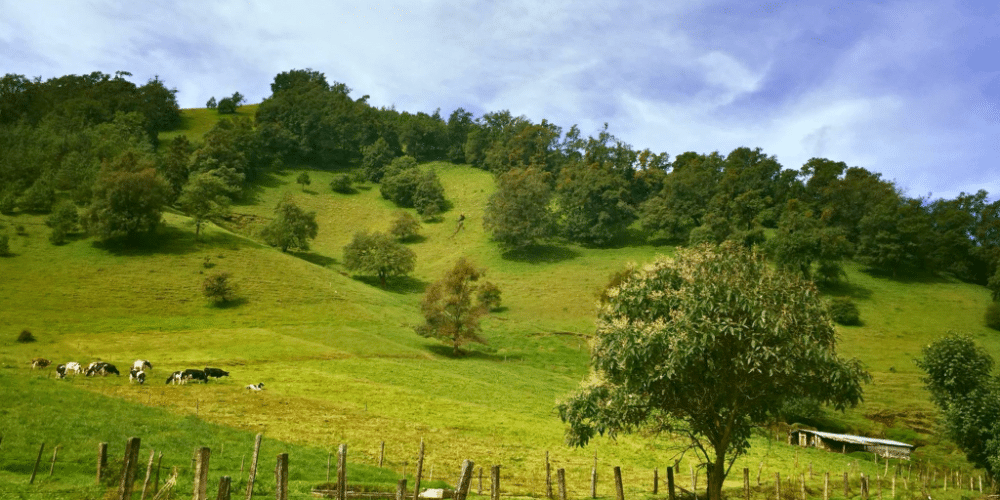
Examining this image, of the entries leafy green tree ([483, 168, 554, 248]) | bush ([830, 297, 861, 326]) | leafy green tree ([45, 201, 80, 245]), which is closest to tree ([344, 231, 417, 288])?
leafy green tree ([483, 168, 554, 248])

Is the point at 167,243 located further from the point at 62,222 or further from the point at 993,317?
the point at 993,317

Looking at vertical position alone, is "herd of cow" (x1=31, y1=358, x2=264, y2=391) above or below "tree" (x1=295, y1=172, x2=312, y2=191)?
below

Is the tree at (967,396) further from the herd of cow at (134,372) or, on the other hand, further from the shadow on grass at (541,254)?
the shadow on grass at (541,254)

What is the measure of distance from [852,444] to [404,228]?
307 ft

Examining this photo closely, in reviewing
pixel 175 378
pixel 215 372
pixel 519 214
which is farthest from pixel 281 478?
pixel 519 214

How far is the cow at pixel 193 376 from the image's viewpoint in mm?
47987

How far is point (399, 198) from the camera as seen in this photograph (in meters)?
150

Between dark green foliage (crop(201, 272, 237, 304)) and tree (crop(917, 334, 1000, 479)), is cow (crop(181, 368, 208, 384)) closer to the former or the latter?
dark green foliage (crop(201, 272, 237, 304))

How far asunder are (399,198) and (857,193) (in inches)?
3794

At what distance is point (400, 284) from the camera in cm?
10656

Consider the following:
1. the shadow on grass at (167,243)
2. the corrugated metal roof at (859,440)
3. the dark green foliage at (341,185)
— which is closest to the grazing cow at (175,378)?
the shadow on grass at (167,243)

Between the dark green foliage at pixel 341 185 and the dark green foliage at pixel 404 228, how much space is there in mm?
28361

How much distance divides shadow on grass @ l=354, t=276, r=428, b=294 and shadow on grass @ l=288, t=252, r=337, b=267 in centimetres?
875

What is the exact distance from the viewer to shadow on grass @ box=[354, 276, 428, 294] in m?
103
